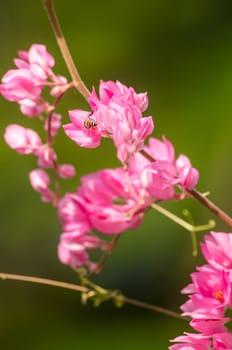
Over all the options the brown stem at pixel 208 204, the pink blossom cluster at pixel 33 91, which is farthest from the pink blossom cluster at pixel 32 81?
the brown stem at pixel 208 204

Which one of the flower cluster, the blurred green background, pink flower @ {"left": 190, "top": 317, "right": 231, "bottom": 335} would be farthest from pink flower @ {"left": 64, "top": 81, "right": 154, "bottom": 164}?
the blurred green background

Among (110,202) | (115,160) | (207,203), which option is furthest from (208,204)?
(115,160)

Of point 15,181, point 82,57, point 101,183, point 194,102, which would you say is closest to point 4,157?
point 15,181

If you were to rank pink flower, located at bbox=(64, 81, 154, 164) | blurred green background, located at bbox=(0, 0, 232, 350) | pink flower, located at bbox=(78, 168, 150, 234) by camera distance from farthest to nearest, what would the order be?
1. blurred green background, located at bbox=(0, 0, 232, 350)
2. pink flower, located at bbox=(78, 168, 150, 234)
3. pink flower, located at bbox=(64, 81, 154, 164)

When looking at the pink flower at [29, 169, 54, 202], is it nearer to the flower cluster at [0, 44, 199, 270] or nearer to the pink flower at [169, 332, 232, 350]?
the flower cluster at [0, 44, 199, 270]

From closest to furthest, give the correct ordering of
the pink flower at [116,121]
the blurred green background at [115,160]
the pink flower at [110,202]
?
1. the pink flower at [116,121]
2. the pink flower at [110,202]
3. the blurred green background at [115,160]

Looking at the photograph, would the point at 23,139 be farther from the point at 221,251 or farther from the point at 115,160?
the point at 115,160

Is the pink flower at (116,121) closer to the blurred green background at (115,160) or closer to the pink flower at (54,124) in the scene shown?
the pink flower at (54,124)
